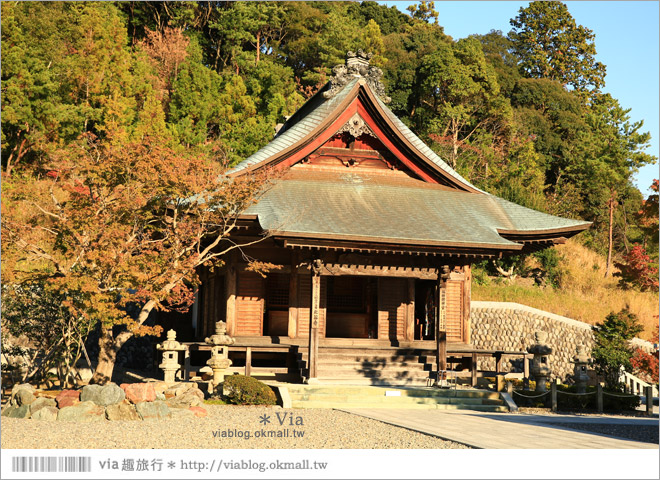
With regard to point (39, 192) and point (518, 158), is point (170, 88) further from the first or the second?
point (39, 192)

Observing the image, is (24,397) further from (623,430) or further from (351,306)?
(351,306)

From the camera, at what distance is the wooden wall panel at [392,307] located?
22.2 meters

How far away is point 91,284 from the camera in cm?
1516

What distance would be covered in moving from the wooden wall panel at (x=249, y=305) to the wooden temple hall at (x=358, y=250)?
0.03m

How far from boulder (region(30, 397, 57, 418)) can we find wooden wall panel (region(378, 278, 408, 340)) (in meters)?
10.8

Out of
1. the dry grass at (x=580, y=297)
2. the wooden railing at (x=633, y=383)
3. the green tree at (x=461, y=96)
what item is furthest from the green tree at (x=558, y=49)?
the wooden railing at (x=633, y=383)

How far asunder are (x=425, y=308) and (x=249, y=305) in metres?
5.94

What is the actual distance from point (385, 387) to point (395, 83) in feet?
122

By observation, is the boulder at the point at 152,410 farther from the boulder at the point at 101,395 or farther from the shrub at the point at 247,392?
the shrub at the point at 247,392

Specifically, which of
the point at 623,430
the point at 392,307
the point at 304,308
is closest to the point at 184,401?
the point at 304,308

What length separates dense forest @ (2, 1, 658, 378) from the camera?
35.1m

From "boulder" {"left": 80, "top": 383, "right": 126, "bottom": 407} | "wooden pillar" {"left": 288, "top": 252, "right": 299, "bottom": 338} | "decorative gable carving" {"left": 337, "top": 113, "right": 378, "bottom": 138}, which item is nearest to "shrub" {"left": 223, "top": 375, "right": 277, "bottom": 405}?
"boulder" {"left": 80, "top": 383, "right": 126, "bottom": 407}

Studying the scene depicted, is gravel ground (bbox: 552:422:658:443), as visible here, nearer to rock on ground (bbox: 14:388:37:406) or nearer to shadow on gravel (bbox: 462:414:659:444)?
shadow on gravel (bbox: 462:414:659:444)

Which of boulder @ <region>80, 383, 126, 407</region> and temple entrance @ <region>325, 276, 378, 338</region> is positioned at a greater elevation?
temple entrance @ <region>325, 276, 378, 338</region>
